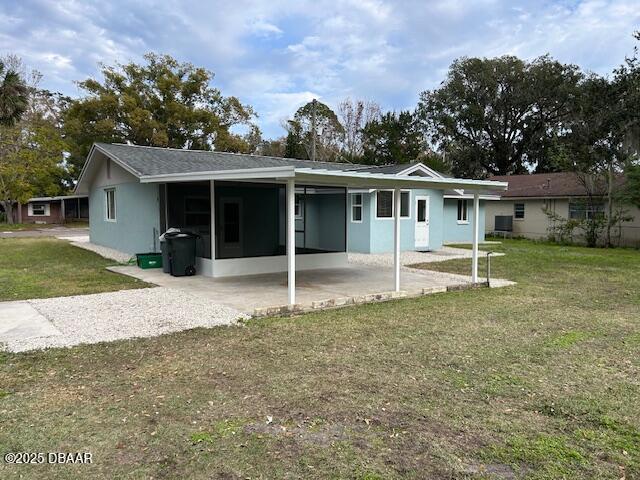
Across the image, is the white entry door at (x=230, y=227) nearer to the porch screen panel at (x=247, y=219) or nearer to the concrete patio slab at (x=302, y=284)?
the porch screen panel at (x=247, y=219)

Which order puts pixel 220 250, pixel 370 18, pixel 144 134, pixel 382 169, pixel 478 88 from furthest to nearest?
pixel 478 88, pixel 144 134, pixel 370 18, pixel 382 169, pixel 220 250

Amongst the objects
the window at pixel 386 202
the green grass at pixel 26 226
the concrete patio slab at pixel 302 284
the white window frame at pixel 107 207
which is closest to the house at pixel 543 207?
the window at pixel 386 202

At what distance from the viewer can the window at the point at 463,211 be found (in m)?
20.4

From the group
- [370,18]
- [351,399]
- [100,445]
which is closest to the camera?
[100,445]

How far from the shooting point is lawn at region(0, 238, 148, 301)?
8.40m

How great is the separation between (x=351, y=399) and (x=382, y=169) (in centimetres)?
1183

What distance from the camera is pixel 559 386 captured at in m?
4.22

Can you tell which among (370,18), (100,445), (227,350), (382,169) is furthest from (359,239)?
(100,445)

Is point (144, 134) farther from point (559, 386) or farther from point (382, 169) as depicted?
point (559, 386)

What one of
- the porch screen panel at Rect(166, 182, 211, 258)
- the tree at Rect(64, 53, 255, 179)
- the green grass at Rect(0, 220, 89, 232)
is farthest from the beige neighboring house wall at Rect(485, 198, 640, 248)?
the green grass at Rect(0, 220, 89, 232)

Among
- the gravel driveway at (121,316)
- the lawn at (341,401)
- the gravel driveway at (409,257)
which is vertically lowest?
the lawn at (341,401)

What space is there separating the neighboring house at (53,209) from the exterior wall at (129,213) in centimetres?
2296

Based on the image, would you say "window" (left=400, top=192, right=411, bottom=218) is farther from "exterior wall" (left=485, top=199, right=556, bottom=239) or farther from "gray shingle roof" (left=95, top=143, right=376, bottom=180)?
"exterior wall" (left=485, top=199, right=556, bottom=239)

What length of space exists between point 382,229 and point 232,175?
28.4 ft
